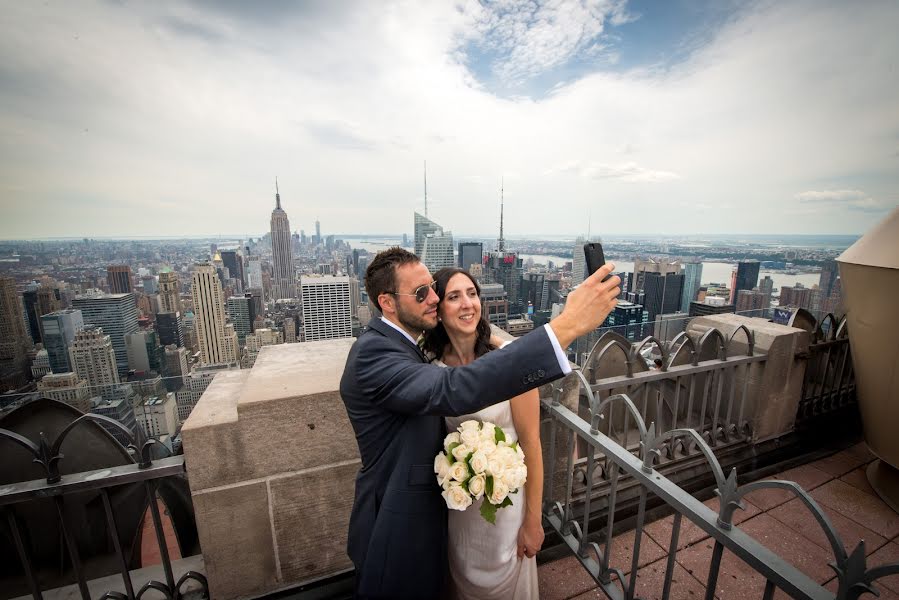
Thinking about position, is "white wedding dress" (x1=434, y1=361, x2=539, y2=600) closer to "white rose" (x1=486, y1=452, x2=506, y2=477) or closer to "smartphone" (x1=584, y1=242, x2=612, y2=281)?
"white rose" (x1=486, y1=452, x2=506, y2=477)

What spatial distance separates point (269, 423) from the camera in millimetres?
2143

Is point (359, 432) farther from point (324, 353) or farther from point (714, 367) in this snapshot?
point (714, 367)

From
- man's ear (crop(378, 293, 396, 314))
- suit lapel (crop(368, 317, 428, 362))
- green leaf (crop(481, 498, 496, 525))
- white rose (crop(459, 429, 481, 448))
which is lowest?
green leaf (crop(481, 498, 496, 525))

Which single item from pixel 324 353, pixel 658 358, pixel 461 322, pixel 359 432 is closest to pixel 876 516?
pixel 658 358

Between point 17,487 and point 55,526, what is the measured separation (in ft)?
2.49

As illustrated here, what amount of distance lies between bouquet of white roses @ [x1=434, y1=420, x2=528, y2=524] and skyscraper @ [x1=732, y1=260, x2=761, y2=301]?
16015 millimetres

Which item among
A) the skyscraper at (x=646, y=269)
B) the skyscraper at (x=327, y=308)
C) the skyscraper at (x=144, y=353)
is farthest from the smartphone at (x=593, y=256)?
the skyscraper at (x=144, y=353)

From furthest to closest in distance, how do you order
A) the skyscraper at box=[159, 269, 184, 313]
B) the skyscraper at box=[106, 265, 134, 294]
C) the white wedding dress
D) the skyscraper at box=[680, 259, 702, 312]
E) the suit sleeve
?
the skyscraper at box=[106, 265, 134, 294], the skyscraper at box=[159, 269, 184, 313], the skyscraper at box=[680, 259, 702, 312], the white wedding dress, the suit sleeve

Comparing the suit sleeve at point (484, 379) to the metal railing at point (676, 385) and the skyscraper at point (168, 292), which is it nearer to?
the metal railing at point (676, 385)

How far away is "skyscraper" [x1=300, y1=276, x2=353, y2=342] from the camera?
727 inches

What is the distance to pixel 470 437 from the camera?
1.66 m

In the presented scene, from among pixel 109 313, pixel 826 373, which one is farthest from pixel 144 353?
pixel 826 373

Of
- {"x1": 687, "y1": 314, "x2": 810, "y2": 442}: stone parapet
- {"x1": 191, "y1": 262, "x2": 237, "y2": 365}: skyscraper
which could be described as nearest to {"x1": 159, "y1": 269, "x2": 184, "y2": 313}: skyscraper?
{"x1": 191, "y1": 262, "x2": 237, "y2": 365}: skyscraper

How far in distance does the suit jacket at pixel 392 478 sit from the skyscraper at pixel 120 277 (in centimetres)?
3713
